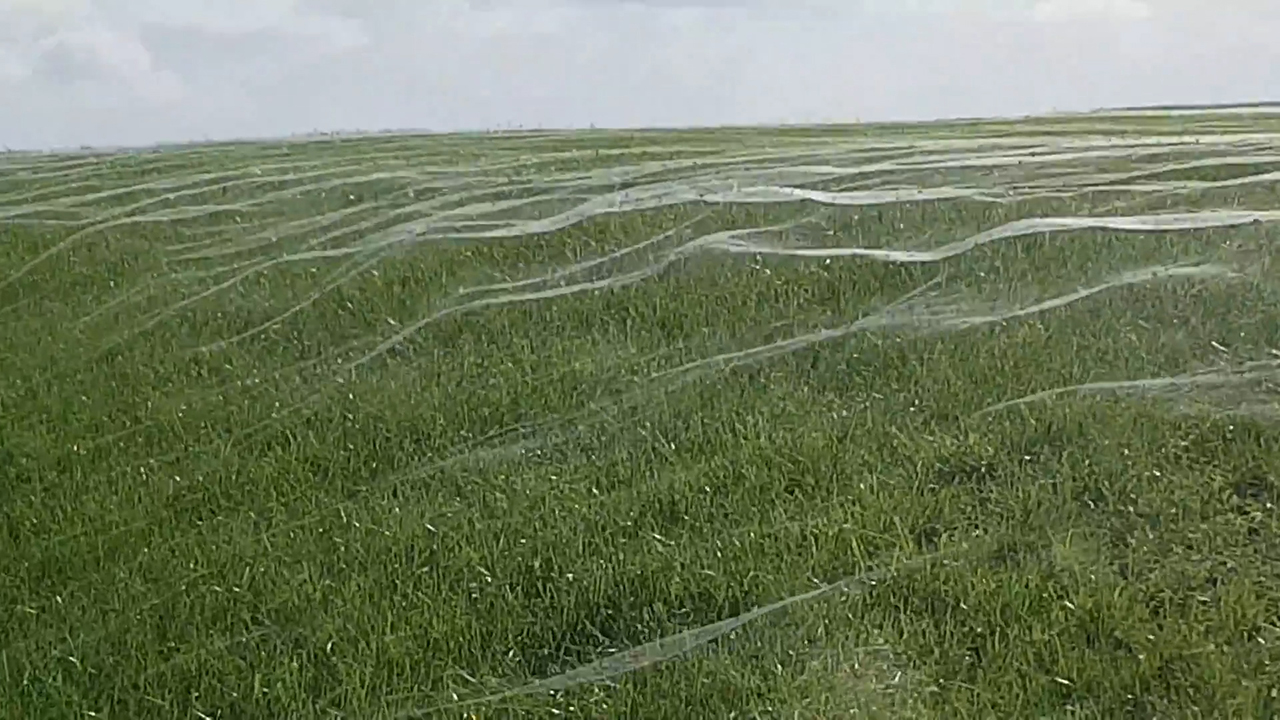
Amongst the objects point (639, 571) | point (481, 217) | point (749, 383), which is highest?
point (481, 217)

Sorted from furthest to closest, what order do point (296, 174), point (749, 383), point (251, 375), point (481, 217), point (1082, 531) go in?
point (296, 174), point (481, 217), point (251, 375), point (749, 383), point (1082, 531)

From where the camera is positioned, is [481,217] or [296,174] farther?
[296,174]

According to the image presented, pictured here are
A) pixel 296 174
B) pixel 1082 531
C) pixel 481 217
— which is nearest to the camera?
pixel 1082 531

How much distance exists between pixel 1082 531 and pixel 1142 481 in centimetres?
6

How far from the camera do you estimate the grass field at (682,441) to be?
0.97m

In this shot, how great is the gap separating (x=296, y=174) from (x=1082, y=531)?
0.90 metres

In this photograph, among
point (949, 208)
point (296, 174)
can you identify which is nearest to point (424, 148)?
point (296, 174)

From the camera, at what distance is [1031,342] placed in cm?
108

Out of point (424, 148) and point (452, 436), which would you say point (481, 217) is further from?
point (452, 436)

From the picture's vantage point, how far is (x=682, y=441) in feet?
3.55

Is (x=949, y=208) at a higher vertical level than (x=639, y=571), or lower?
higher

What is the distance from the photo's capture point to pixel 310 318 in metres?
1.24

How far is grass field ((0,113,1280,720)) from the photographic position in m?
0.97

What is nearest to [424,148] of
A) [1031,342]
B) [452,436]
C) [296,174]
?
[296,174]
